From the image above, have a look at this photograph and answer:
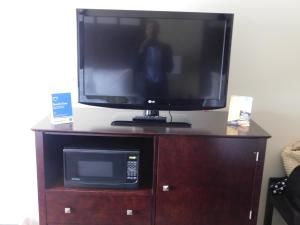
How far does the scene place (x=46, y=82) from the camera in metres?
1.85

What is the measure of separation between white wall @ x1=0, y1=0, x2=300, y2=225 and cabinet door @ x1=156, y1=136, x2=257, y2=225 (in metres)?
0.56

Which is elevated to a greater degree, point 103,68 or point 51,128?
point 103,68

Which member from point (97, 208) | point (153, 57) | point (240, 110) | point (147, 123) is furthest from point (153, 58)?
point (97, 208)

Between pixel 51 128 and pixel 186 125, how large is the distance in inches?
25.6

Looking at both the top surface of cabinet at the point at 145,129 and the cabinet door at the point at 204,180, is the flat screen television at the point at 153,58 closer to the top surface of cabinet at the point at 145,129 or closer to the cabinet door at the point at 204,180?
the top surface of cabinet at the point at 145,129

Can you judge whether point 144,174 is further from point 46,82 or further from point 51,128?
point 46,82

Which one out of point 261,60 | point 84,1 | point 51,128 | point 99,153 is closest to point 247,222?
point 99,153

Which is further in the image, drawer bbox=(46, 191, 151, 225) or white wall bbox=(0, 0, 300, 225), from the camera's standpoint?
white wall bbox=(0, 0, 300, 225)

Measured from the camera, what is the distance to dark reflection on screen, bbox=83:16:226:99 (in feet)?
4.86

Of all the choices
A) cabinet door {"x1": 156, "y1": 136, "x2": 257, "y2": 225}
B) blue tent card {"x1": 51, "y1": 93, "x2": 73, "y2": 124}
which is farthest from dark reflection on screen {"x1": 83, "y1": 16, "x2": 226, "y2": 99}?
cabinet door {"x1": 156, "y1": 136, "x2": 257, "y2": 225}

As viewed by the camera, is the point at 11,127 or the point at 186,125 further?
the point at 11,127

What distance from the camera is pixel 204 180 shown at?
1445 mm

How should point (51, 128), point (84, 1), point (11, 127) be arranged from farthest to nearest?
point (11, 127) < point (84, 1) < point (51, 128)

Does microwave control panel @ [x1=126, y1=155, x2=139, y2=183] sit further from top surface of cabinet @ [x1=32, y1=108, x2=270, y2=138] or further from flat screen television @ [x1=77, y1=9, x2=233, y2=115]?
flat screen television @ [x1=77, y1=9, x2=233, y2=115]
